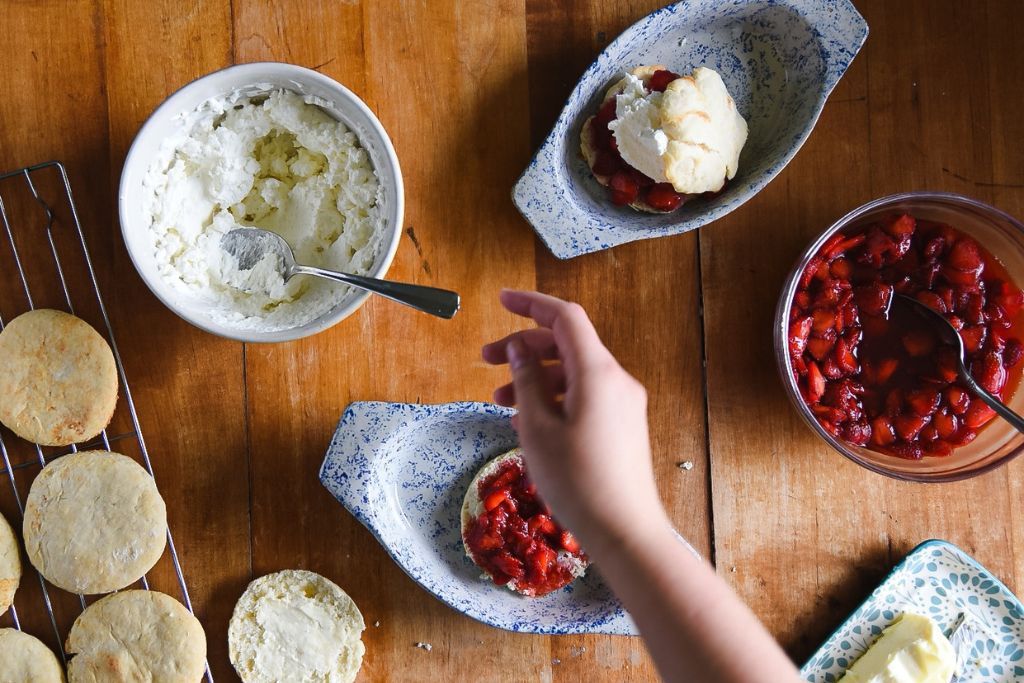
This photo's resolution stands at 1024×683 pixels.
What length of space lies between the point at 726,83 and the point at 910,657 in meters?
1.22

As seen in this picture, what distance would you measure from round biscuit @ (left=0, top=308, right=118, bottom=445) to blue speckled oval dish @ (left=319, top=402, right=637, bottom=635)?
0.49 metres

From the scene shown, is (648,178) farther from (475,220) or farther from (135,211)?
(135,211)

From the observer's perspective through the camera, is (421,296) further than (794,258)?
No

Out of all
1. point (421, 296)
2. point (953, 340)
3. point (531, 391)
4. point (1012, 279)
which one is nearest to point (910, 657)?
point (953, 340)

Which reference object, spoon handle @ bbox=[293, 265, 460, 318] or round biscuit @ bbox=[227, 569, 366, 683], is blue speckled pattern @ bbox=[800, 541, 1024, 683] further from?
spoon handle @ bbox=[293, 265, 460, 318]

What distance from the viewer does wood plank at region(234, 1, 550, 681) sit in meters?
1.65

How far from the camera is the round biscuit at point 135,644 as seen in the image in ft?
5.20

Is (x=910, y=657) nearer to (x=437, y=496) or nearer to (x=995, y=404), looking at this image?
(x=995, y=404)

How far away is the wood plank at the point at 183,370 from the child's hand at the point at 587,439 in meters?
0.78

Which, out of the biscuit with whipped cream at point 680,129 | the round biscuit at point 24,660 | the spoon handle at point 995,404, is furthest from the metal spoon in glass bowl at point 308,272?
the spoon handle at point 995,404

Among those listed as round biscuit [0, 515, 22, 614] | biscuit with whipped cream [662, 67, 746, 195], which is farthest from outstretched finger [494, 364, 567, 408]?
round biscuit [0, 515, 22, 614]

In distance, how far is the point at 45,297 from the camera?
1642 mm

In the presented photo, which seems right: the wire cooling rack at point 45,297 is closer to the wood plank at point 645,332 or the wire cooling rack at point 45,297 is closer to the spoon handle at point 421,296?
the spoon handle at point 421,296

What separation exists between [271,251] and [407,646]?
85 cm
